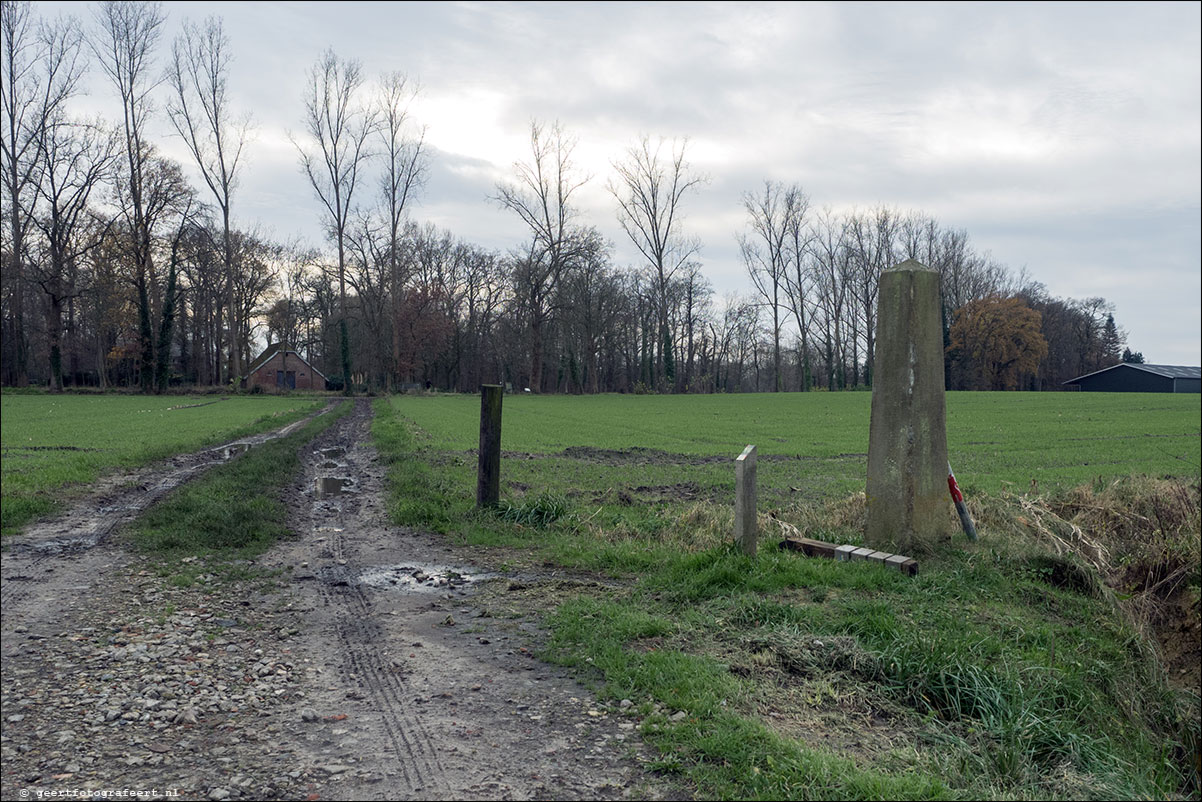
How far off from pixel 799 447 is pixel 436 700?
18.9m

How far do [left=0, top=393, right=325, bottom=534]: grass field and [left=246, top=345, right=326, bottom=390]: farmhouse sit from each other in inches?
1942

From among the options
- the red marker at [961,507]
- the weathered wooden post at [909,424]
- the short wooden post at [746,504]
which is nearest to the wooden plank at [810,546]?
the weathered wooden post at [909,424]

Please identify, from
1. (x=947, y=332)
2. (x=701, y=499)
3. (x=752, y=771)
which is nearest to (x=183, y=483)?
(x=701, y=499)

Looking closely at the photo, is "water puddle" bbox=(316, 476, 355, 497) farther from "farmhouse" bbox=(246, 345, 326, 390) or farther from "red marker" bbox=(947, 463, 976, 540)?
"farmhouse" bbox=(246, 345, 326, 390)

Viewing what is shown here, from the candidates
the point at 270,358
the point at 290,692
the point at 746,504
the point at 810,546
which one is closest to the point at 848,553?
the point at 810,546

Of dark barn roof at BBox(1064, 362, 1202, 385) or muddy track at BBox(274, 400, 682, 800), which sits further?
dark barn roof at BBox(1064, 362, 1202, 385)

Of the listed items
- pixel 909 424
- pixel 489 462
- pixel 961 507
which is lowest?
pixel 961 507

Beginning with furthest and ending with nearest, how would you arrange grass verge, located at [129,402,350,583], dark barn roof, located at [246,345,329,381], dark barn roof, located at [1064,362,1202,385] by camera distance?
dark barn roof, located at [246,345,329,381], dark barn roof, located at [1064,362,1202,385], grass verge, located at [129,402,350,583]

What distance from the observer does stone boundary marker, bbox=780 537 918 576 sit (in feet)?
23.4

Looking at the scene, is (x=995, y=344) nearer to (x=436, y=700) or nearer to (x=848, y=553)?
(x=848, y=553)

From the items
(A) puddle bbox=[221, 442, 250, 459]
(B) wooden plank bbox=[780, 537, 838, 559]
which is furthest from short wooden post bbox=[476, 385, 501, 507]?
(A) puddle bbox=[221, 442, 250, 459]

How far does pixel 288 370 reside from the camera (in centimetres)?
8756

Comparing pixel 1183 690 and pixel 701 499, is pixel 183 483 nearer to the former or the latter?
pixel 701 499

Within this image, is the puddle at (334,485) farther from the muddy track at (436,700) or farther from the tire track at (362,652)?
the muddy track at (436,700)
